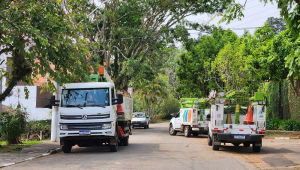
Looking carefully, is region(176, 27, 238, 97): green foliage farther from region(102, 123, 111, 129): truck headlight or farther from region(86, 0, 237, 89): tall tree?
region(102, 123, 111, 129): truck headlight

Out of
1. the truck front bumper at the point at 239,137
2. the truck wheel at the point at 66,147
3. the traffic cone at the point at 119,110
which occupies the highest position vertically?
the traffic cone at the point at 119,110

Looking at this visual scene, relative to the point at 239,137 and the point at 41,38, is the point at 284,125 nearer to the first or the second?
the point at 239,137

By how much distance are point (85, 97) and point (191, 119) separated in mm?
10975

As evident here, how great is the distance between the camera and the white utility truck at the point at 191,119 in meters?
24.5

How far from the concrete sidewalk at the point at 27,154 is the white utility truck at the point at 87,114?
2.95ft

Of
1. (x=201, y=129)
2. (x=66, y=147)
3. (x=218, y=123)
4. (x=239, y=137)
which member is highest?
(x=218, y=123)

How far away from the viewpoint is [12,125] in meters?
17.5

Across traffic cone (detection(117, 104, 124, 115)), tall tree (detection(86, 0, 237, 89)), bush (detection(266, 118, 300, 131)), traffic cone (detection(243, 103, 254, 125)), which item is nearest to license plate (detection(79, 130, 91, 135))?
traffic cone (detection(117, 104, 124, 115))

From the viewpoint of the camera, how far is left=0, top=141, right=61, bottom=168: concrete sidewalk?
12.3 meters

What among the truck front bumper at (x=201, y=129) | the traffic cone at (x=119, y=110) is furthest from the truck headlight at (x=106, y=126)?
the truck front bumper at (x=201, y=129)

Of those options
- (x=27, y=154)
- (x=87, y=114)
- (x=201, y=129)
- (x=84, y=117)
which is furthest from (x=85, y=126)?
(x=201, y=129)

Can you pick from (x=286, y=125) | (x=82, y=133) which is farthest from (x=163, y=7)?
(x=82, y=133)

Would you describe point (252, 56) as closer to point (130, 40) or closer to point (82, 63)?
point (130, 40)

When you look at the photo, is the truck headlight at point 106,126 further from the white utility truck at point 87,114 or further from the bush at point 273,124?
the bush at point 273,124
